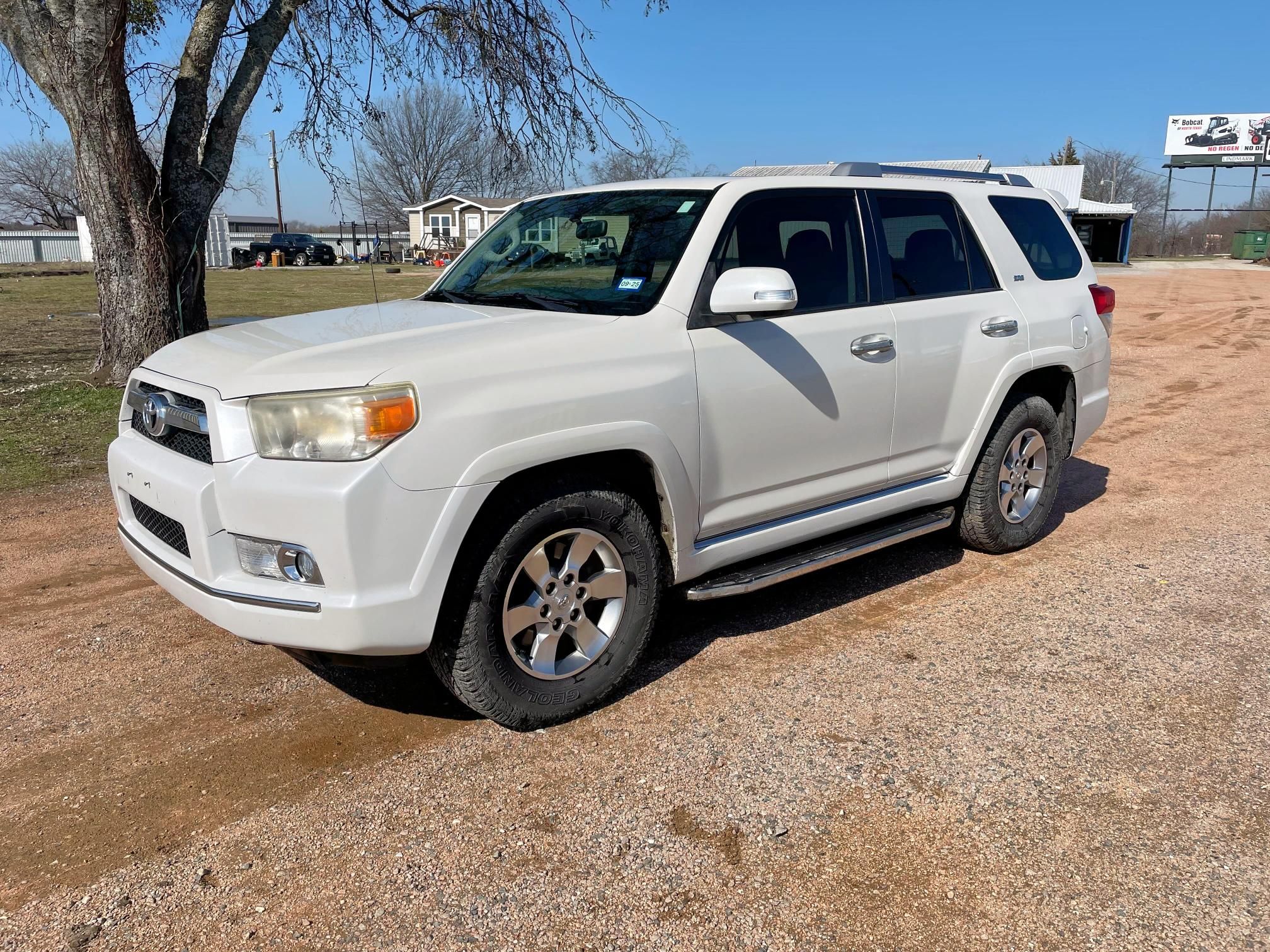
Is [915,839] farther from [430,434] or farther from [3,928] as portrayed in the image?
[3,928]

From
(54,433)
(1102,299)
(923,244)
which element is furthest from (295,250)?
(923,244)

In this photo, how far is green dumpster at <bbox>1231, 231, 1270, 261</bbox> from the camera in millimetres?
47000

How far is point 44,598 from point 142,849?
7.81ft

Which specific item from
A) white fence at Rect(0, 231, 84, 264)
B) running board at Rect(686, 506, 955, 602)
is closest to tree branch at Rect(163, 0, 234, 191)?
running board at Rect(686, 506, 955, 602)

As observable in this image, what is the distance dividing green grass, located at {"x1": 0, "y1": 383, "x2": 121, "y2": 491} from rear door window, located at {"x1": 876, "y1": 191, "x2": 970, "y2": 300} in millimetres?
5809

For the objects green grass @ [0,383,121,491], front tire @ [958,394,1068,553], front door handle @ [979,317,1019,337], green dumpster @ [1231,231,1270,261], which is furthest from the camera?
green dumpster @ [1231,231,1270,261]

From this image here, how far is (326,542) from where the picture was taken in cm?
296

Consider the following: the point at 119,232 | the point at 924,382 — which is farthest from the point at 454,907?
the point at 119,232

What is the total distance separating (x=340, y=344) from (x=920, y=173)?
3.05 metres

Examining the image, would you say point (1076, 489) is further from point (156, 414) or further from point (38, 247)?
point (38, 247)

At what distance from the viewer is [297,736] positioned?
3525 millimetres

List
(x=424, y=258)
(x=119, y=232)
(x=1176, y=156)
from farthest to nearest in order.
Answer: (x=1176, y=156) < (x=424, y=258) < (x=119, y=232)

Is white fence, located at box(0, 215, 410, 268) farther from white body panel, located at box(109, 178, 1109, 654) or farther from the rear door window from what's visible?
white body panel, located at box(109, 178, 1109, 654)

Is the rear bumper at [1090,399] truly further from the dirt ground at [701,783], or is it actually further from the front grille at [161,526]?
the front grille at [161,526]
